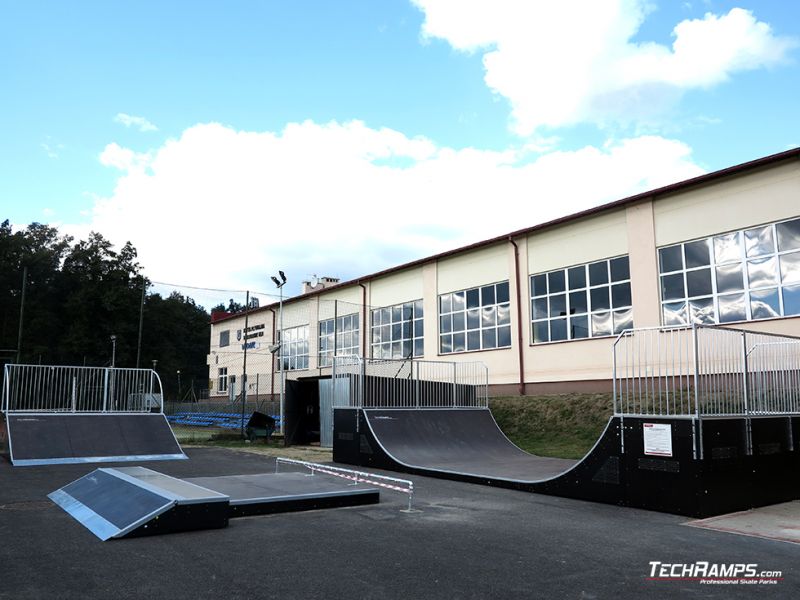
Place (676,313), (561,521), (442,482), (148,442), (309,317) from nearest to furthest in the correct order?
(561,521) < (442,482) < (148,442) < (676,313) < (309,317)

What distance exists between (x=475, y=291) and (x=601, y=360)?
6649 millimetres

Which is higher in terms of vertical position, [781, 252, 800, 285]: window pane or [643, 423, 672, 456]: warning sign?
[781, 252, 800, 285]: window pane

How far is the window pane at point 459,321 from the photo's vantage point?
989 inches

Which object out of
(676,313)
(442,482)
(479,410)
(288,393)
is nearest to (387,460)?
(442,482)

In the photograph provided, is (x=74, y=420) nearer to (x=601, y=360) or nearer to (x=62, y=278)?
(x=601, y=360)

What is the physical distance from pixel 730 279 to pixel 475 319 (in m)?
9.79

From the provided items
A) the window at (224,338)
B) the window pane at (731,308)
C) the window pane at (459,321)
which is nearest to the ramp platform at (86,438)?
the window pane at (459,321)

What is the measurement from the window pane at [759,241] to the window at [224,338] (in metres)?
38.5

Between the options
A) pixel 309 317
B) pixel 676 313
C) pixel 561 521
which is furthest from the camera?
pixel 309 317

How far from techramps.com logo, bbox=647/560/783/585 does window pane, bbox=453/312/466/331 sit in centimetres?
1906

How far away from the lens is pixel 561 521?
8.20 meters

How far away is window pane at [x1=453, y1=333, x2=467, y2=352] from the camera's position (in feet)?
81.8

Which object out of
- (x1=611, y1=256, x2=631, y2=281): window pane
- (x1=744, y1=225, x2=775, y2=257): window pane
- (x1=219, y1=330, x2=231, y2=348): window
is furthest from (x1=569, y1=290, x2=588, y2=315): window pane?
(x1=219, y1=330, x2=231, y2=348): window

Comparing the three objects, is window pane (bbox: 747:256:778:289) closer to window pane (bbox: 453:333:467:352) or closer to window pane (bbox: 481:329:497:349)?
window pane (bbox: 481:329:497:349)
